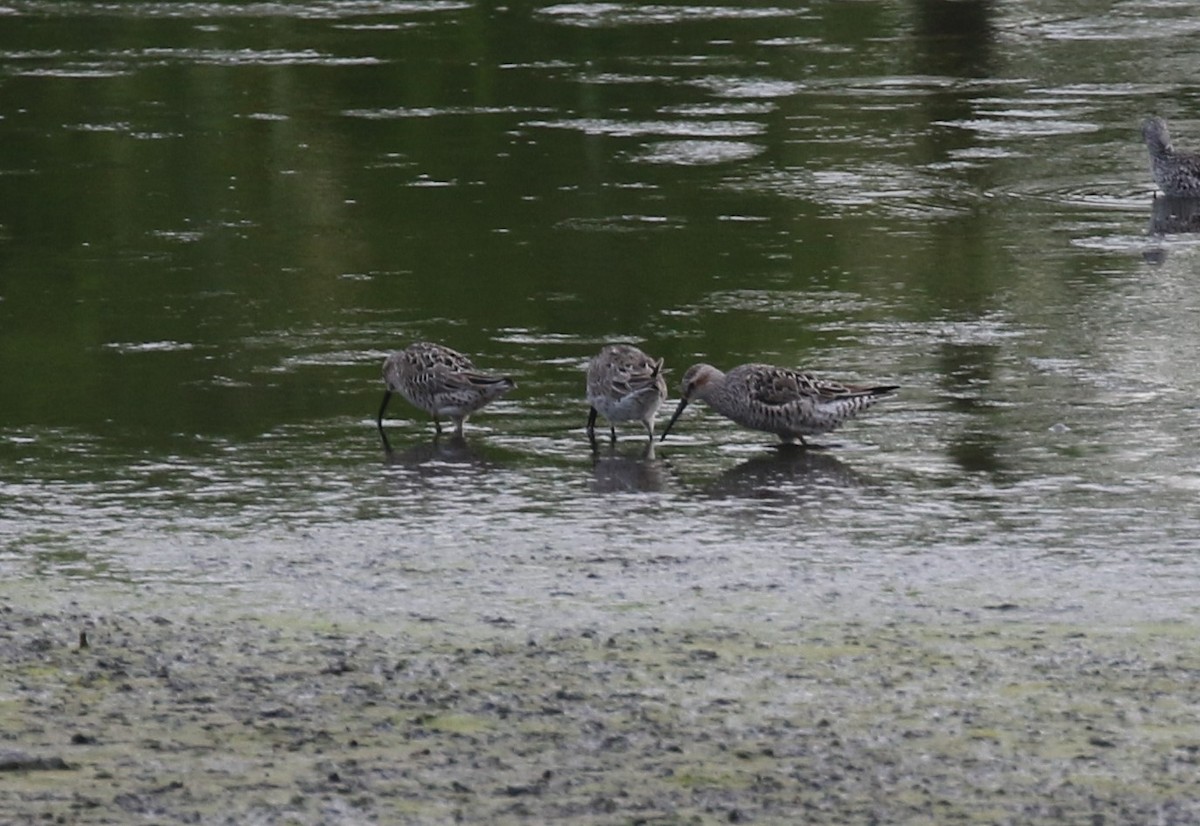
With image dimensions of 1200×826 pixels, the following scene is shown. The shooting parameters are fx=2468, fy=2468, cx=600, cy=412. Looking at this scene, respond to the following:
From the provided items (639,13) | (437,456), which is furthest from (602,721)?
(639,13)

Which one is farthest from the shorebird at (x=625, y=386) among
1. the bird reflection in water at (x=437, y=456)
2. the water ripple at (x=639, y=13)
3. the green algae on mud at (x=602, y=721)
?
the water ripple at (x=639, y=13)

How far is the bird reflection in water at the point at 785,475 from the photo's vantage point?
1113 centimetres

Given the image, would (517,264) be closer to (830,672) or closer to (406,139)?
(406,139)

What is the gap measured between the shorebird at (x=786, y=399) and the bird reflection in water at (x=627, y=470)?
471mm

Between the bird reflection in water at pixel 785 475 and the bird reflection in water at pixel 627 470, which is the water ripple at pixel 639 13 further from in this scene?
the bird reflection in water at pixel 785 475

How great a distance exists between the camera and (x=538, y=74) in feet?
82.2

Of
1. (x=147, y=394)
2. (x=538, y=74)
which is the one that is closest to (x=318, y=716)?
(x=147, y=394)

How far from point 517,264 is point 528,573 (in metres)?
6.80

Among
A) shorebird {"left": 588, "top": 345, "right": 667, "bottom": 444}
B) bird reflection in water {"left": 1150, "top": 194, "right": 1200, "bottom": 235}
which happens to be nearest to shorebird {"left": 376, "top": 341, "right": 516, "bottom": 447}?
shorebird {"left": 588, "top": 345, "right": 667, "bottom": 444}

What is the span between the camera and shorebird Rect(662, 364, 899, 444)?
1181cm

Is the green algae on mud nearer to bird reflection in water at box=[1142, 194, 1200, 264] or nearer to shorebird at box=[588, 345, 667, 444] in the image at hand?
shorebird at box=[588, 345, 667, 444]

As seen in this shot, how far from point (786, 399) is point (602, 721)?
4.12 meters

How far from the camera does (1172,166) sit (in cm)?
1822

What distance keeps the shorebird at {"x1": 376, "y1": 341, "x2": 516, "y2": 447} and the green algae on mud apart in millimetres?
3129
